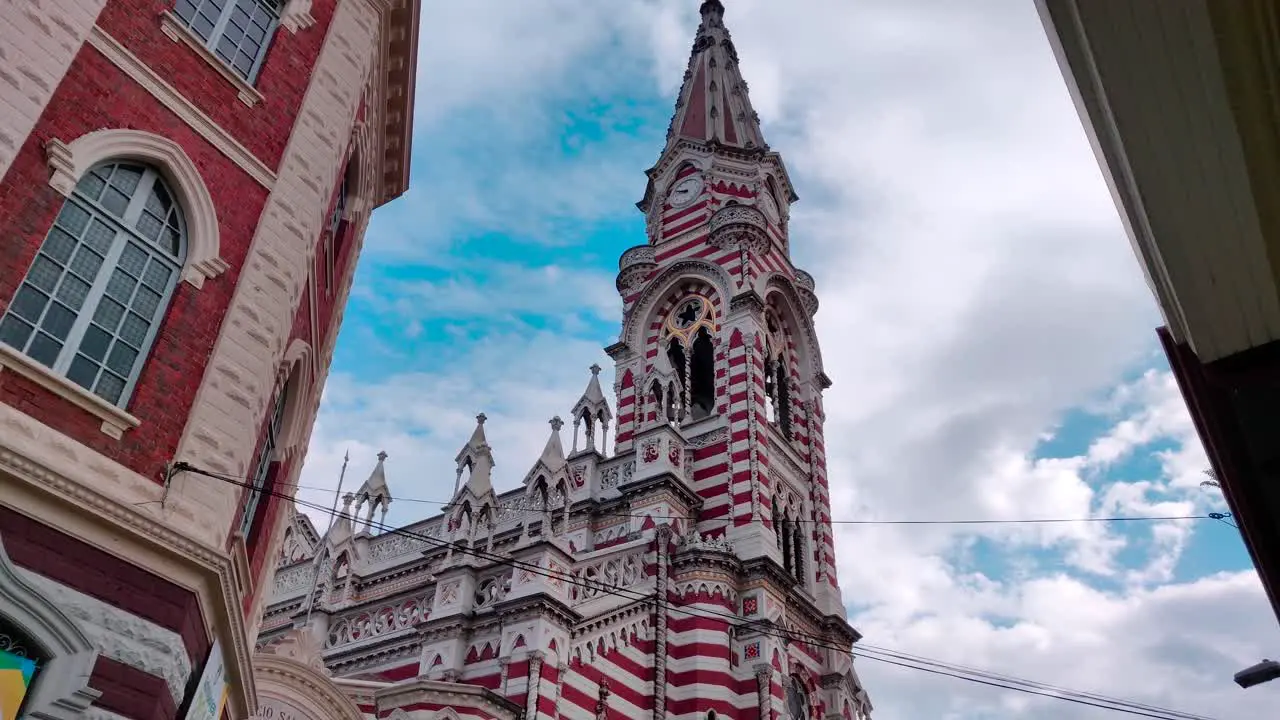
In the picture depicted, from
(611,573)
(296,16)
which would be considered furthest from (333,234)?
(611,573)

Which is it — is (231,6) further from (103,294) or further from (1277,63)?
(1277,63)

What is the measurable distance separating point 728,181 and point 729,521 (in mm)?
14130

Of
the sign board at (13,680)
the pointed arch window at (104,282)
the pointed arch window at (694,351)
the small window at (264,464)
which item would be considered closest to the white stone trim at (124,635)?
the sign board at (13,680)

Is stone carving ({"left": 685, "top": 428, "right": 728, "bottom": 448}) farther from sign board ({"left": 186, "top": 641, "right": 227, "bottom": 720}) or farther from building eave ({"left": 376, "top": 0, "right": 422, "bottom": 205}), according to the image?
sign board ({"left": 186, "top": 641, "right": 227, "bottom": 720})

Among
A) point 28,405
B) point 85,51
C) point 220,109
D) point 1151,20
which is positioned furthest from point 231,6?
point 1151,20

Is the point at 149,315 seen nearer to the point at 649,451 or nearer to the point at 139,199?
the point at 139,199

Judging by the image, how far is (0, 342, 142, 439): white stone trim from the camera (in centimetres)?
786

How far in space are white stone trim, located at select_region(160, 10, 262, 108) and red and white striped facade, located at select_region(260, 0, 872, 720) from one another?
6340 millimetres

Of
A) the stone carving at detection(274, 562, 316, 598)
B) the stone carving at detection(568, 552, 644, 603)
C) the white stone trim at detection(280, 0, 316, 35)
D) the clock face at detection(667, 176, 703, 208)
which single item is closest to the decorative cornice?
the white stone trim at detection(280, 0, 316, 35)

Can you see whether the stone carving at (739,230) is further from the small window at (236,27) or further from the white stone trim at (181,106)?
the white stone trim at (181,106)

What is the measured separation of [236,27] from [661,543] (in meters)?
16.3

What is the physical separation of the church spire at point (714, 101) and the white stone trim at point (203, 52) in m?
25.7

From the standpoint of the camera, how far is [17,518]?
7.56m

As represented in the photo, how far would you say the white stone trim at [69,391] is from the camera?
25.8ft
